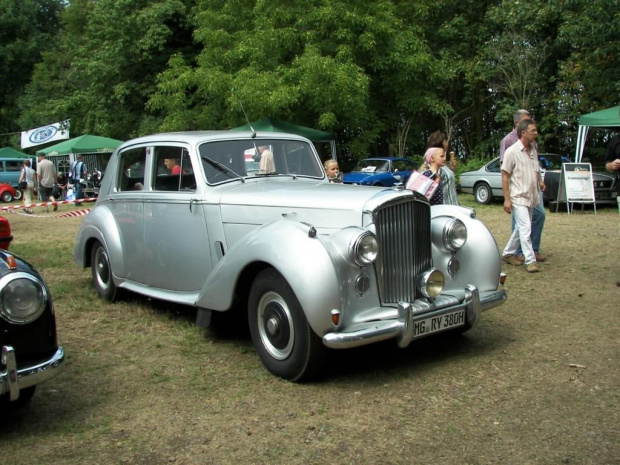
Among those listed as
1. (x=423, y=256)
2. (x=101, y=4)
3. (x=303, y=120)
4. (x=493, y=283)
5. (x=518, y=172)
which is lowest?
(x=493, y=283)

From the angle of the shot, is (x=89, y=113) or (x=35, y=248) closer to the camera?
(x=35, y=248)

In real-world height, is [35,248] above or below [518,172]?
below

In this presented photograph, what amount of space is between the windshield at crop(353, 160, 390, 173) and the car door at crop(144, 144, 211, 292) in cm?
1536

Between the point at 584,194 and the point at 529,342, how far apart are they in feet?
35.5

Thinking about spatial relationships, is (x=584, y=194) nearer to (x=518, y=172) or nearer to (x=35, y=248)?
(x=518, y=172)

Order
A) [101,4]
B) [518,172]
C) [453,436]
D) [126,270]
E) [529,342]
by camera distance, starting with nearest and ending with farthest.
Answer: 1. [453,436]
2. [529,342]
3. [126,270]
4. [518,172]
5. [101,4]

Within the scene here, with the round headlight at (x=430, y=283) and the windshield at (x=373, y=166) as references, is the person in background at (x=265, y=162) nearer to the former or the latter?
the round headlight at (x=430, y=283)

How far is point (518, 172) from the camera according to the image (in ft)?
24.0

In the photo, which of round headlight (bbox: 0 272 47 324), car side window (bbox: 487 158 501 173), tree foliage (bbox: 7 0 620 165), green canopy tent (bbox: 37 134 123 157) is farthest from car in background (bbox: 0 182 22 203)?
round headlight (bbox: 0 272 47 324)

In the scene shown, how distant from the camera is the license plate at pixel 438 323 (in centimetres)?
413

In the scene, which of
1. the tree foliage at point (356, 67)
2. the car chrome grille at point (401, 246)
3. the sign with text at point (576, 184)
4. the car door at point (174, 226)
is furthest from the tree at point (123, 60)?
the car chrome grille at point (401, 246)

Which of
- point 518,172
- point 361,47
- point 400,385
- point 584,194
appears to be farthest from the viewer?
point 361,47

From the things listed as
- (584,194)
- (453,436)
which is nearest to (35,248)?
(453,436)

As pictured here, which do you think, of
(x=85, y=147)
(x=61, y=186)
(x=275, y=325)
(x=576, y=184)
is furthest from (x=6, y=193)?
(x=275, y=325)
